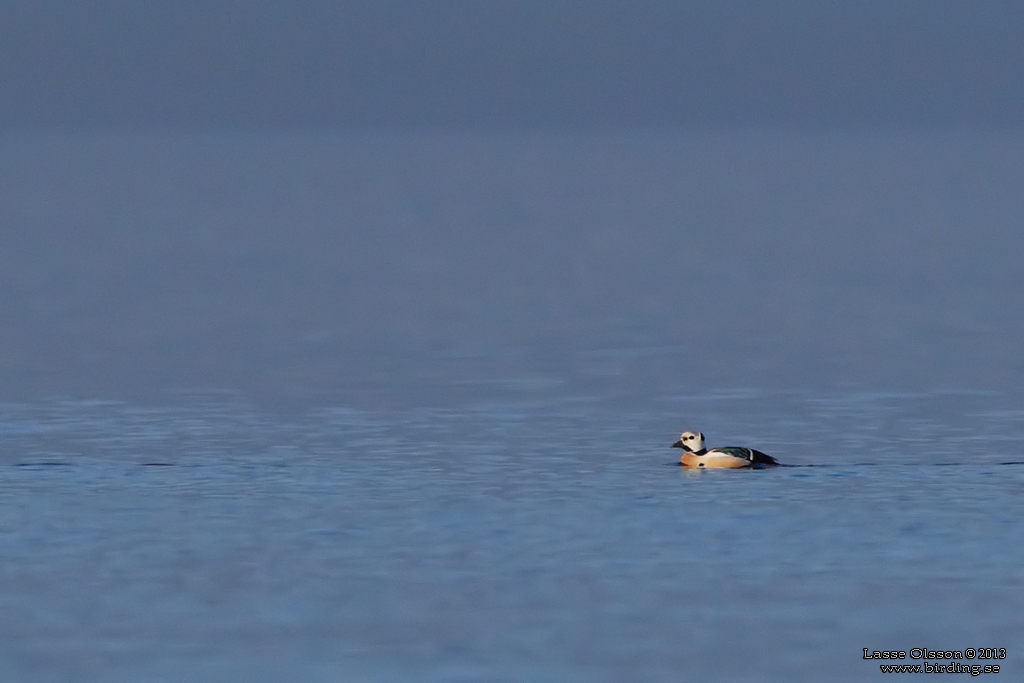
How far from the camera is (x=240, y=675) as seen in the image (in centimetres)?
1947

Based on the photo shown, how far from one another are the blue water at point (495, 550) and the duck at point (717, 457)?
1.12 feet

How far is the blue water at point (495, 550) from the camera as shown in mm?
20141

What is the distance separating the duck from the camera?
28.6 metres

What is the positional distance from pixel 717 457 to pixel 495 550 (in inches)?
218

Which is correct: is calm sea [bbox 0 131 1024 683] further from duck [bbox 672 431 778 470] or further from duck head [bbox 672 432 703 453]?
duck head [bbox 672 432 703 453]

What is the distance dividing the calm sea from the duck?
430 millimetres

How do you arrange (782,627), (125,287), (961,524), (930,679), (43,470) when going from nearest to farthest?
(930,679) → (782,627) → (961,524) → (43,470) → (125,287)

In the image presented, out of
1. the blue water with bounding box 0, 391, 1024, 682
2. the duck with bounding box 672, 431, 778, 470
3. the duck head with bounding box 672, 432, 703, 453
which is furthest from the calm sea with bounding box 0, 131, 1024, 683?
the duck head with bounding box 672, 432, 703, 453

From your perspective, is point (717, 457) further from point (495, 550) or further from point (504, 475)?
point (495, 550)

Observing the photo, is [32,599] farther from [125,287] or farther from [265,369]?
[125,287]

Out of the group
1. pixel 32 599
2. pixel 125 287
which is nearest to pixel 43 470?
pixel 32 599

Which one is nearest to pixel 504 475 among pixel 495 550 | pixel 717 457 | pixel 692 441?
pixel 692 441

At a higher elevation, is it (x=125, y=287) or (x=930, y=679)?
(x=125, y=287)

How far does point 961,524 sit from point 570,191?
408 feet
